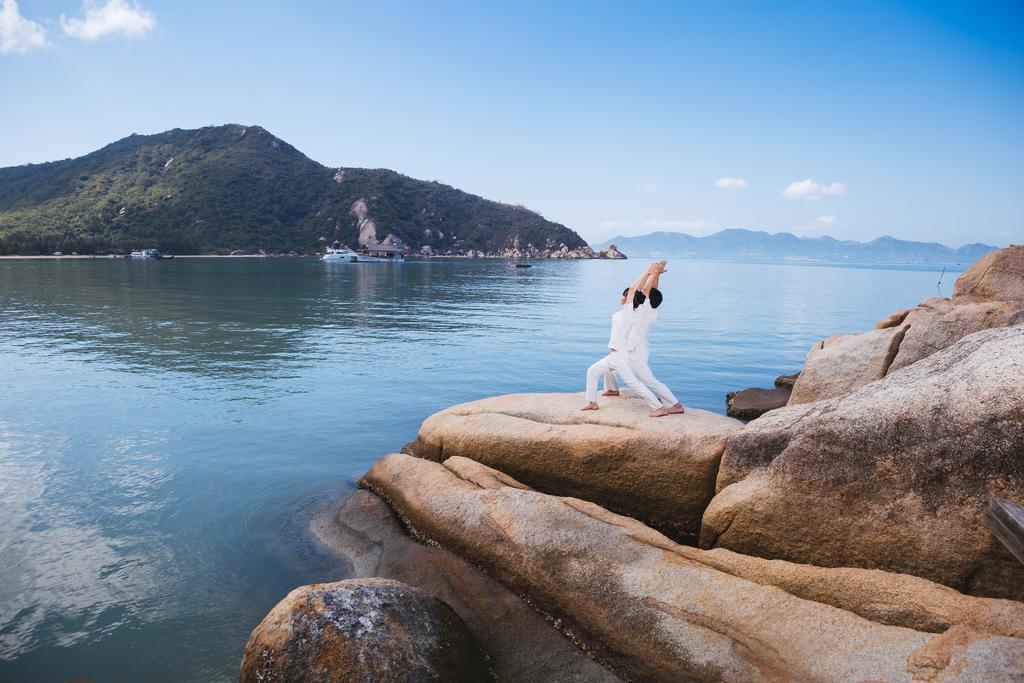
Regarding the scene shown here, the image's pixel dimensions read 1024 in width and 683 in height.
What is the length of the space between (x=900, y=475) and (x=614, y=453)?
3.71m

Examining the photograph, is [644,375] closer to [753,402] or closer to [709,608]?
[709,608]

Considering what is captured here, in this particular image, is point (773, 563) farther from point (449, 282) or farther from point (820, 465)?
point (449, 282)

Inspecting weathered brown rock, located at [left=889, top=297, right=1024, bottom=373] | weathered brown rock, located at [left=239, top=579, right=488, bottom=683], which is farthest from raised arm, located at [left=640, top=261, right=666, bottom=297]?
weathered brown rock, located at [left=239, top=579, right=488, bottom=683]

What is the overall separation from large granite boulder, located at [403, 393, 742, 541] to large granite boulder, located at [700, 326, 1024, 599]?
77 centimetres

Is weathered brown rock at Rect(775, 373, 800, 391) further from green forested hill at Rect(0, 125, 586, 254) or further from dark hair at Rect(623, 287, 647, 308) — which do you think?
green forested hill at Rect(0, 125, 586, 254)

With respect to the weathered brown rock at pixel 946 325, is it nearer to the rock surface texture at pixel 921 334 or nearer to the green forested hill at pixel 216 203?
the rock surface texture at pixel 921 334

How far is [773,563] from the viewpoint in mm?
6414

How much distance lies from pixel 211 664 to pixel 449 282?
2617 inches

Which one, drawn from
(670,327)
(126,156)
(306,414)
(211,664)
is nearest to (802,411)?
(211,664)

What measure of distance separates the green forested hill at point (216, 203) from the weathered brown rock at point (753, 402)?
423 feet

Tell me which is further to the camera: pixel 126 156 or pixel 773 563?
pixel 126 156

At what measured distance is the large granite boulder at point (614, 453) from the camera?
334 inches

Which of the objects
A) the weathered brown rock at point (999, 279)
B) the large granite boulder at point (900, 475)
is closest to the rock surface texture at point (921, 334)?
the weathered brown rock at point (999, 279)

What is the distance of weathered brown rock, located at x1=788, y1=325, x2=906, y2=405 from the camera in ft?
40.6
